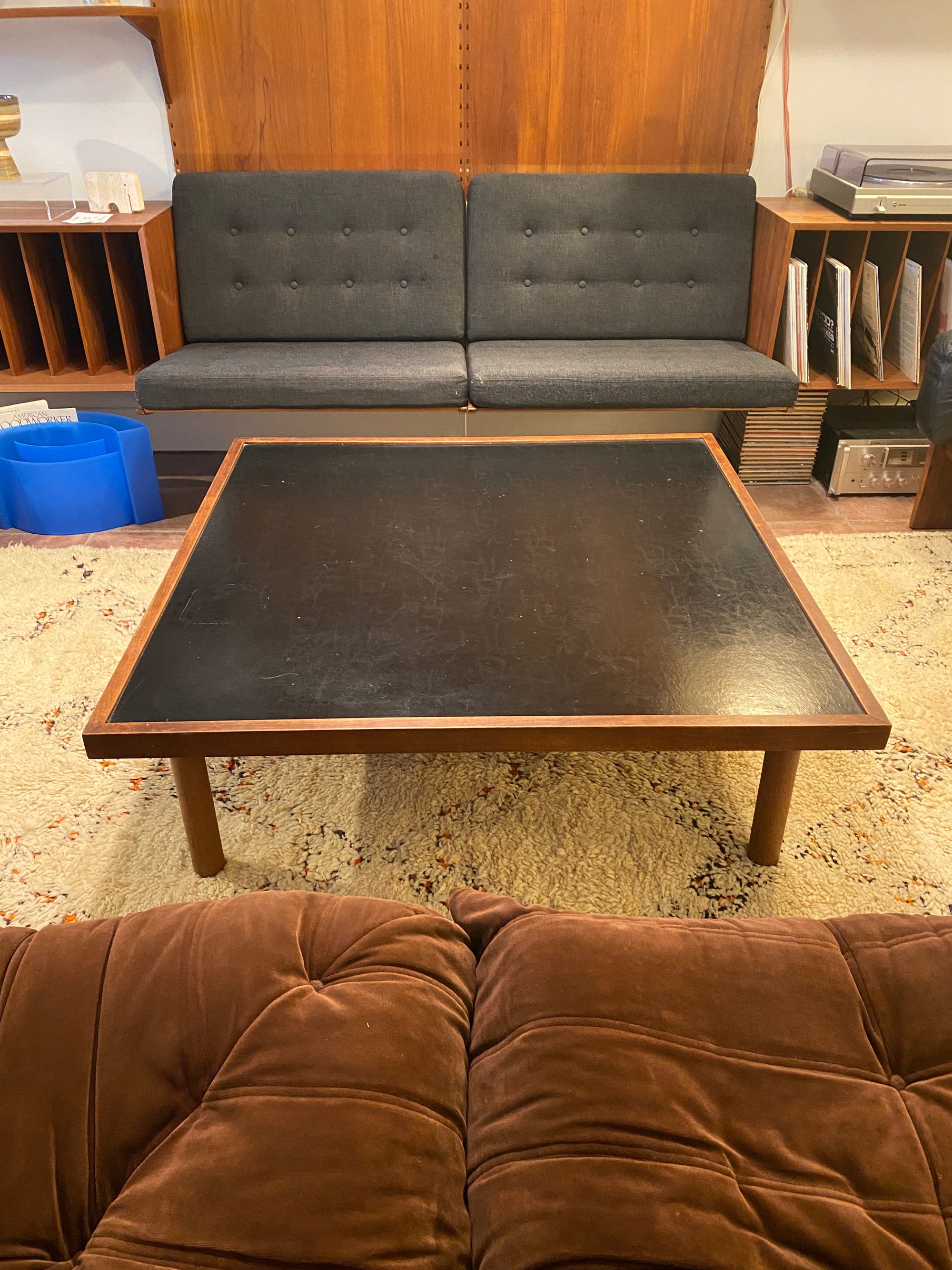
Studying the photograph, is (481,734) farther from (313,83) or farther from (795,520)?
(313,83)

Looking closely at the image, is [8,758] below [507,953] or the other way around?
below

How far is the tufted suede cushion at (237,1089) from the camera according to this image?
763 millimetres

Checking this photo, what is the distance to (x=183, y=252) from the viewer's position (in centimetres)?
283

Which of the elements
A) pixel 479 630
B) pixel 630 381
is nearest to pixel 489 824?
pixel 479 630

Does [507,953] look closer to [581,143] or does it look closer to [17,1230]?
[17,1230]

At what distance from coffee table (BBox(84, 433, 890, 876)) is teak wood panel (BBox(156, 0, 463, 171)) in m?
1.33

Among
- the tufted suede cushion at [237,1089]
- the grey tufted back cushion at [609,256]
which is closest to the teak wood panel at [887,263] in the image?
the grey tufted back cushion at [609,256]

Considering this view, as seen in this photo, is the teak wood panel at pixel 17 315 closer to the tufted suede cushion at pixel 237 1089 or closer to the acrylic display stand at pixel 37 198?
the acrylic display stand at pixel 37 198

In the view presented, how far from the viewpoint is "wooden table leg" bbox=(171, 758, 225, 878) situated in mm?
1488

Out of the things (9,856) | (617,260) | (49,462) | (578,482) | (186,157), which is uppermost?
(186,157)

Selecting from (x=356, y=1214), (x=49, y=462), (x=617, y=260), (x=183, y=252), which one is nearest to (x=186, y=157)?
(x=183, y=252)

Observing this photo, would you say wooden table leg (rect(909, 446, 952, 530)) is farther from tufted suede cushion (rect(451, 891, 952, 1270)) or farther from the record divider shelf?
tufted suede cushion (rect(451, 891, 952, 1270))

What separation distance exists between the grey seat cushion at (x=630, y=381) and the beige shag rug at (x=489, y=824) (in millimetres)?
941

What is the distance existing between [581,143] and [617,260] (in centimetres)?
37
